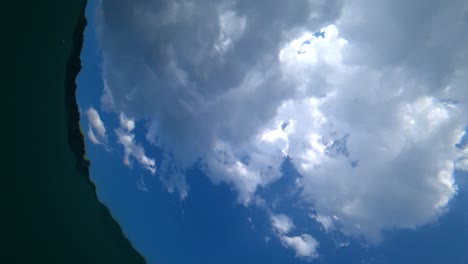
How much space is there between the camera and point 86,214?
50.2 ft

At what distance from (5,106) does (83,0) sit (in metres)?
5.20

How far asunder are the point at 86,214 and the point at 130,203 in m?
7.68

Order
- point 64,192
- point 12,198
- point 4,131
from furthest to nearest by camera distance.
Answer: point 64,192 → point 12,198 → point 4,131

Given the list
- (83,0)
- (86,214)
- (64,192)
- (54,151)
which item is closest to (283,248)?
(86,214)

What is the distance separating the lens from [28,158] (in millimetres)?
11703

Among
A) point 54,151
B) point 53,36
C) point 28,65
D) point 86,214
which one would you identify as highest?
point 53,36

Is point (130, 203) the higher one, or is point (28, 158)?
point (130, 203)

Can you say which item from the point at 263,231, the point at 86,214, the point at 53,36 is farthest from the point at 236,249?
the point at 53,36

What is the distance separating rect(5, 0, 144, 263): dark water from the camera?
9.28 m

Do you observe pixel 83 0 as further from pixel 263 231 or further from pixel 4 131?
pixel 263 231

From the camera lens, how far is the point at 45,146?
12008 mm

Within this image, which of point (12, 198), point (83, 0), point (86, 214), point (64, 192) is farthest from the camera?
point (86, 214)

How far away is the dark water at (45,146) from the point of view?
9.28m

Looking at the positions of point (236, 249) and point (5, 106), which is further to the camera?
point (236, 249)
